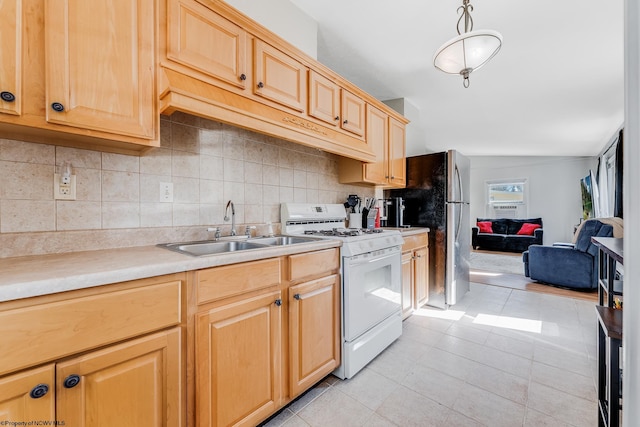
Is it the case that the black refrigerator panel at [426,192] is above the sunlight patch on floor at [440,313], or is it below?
above

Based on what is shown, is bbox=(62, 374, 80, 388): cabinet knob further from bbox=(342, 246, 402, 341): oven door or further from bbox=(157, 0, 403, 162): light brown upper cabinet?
bbox=(342, 246, 402, 341): oven door

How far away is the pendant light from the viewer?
1.60m

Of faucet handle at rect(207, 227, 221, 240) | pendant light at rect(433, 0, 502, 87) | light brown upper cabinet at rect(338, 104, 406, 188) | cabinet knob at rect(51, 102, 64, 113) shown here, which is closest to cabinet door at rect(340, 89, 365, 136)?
light brown upper cabinet at rect(338, 104, 406, 188)

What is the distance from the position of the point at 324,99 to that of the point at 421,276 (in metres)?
A: 2.04

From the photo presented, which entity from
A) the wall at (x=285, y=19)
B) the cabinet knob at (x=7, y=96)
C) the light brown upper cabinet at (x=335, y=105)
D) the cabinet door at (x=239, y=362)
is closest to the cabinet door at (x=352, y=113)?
the light brown upper cabinet at (x=335, y=105)

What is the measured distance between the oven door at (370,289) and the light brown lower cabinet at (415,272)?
1.21ft

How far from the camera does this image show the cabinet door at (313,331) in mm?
1481

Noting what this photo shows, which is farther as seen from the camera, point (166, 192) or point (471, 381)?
point (471, 381)

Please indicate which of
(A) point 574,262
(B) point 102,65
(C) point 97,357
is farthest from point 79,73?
(A) point 574,262

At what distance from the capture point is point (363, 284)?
1.88m

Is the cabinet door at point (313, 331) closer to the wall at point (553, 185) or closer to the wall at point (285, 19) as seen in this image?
the wall at point (285, 19)

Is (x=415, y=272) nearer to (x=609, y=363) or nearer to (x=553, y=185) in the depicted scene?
(x=609, y=363)

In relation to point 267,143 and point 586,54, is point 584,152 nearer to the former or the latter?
point 586,54

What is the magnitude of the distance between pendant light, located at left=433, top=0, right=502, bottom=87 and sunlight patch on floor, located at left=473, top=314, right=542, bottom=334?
88.0 inches
